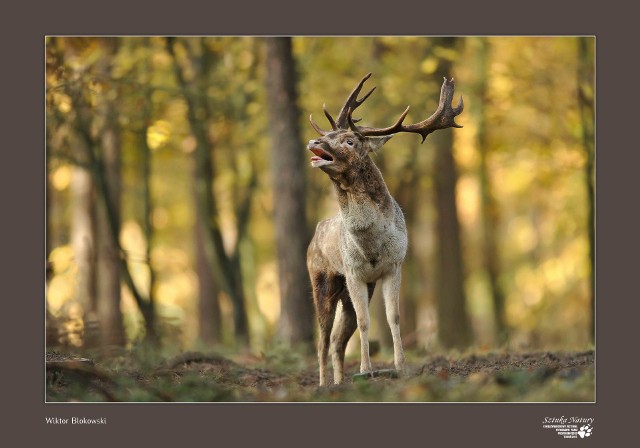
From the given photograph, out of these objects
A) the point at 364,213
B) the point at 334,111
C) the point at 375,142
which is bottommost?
the point at 364,213

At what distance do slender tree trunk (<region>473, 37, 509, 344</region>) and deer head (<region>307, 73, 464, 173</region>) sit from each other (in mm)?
11445

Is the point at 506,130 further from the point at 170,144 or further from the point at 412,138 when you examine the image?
the point at 170,144

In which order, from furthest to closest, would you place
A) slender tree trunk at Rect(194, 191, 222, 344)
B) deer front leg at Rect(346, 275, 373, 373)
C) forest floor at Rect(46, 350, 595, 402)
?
slender tree trunk at Rect(194, 191, 222, 344) → deer front leg at Rect(346, 275, 373, 373) → forest floor at Rect(46, 350, 595, 402)

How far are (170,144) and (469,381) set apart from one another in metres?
15.8

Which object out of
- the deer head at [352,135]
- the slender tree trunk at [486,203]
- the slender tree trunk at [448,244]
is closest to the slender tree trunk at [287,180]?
the slender tree trunk at [448,244]

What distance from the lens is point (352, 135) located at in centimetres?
1323

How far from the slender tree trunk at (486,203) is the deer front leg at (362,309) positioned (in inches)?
470

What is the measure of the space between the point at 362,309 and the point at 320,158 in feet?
6.92

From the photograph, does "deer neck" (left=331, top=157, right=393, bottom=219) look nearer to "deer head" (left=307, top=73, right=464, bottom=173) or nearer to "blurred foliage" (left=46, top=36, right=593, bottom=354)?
"deer head" (left=307, top=73, right=464, bottom=173)

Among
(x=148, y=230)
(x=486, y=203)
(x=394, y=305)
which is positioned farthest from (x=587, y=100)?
(x=394, y=305)

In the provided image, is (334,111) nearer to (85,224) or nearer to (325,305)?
(85,224)

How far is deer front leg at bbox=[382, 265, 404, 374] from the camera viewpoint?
43.7 ft

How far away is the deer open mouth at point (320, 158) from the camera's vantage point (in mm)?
12738

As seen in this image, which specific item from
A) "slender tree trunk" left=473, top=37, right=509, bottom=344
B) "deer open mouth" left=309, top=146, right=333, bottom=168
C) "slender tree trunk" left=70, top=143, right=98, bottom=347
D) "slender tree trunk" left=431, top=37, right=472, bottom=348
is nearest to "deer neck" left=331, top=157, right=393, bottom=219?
"deer open mouth" left=309, top=146, right=333, bottom=168
